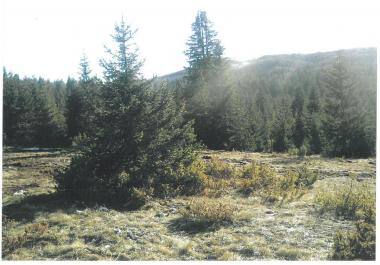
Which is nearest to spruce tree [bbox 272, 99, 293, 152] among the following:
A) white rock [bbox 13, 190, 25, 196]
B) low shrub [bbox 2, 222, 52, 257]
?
white rock [bbox 13, 190, 25, 196]

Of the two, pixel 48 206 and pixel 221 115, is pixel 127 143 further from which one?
pixel 221 115

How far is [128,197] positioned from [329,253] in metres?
7.45

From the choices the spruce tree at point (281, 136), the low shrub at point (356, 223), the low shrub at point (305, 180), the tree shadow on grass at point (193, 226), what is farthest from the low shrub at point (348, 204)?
the spruce tree at point (281, 136)

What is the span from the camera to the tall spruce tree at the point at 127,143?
47.0 ft

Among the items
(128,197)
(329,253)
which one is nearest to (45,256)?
(128,197)

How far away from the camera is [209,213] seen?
12.0m

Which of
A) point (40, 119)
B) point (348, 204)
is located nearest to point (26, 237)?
point (348, 204)

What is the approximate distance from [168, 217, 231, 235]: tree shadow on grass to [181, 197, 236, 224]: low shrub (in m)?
0.11

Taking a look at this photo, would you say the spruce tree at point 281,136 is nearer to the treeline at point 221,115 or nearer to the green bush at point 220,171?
the treeline at point 221,115

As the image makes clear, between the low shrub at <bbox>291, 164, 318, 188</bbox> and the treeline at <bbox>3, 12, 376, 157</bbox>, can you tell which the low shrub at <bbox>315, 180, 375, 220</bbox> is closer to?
the low shrub at <bbox>291, 164, 318, 188</bbox>

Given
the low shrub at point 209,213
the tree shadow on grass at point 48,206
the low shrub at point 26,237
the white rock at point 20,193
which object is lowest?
the low shrub at point 209,213

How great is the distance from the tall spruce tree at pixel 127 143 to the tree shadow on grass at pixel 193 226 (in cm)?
301

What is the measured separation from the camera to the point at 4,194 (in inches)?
577
